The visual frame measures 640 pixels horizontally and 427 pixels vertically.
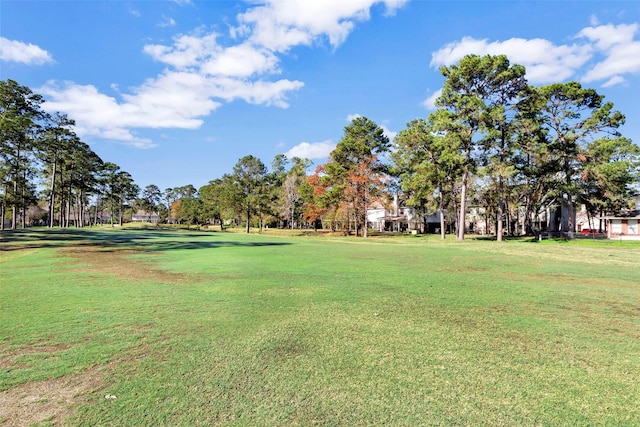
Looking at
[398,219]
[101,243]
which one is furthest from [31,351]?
[398,219]

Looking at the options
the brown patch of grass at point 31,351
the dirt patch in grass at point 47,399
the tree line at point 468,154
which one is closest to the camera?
the dirt patch in grass at point 47,399

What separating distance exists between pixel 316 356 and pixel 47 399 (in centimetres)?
240

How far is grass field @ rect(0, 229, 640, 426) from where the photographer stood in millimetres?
2711

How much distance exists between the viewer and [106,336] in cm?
439

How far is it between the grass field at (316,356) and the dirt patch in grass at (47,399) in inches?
0.5

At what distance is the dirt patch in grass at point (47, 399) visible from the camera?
8.56 feet

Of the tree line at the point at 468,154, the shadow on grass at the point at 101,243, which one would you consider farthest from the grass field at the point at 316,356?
the tree line at the point at 468,154

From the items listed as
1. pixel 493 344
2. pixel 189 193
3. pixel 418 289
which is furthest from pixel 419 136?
pixel 189 193

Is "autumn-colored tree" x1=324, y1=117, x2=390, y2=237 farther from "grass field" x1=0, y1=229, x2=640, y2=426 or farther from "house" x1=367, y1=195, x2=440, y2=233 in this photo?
"grass field" x1=0, y1=229, x2=640, y2=426

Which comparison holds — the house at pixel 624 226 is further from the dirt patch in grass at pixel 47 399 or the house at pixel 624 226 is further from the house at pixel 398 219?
the dirt patch in grass at pixel 47 399

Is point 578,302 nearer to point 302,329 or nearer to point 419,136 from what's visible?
point 302,329

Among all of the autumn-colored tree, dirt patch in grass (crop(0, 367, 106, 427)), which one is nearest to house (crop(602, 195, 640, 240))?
the autumn-colored tree

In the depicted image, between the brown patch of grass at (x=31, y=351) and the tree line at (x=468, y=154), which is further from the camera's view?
the tree line at (x=468, y=154)

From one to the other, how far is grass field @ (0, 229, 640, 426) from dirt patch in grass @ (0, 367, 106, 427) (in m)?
0.01
